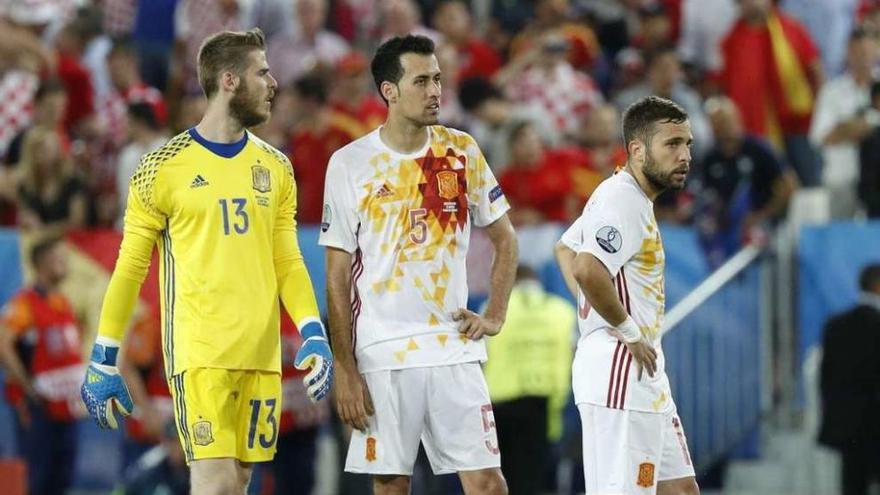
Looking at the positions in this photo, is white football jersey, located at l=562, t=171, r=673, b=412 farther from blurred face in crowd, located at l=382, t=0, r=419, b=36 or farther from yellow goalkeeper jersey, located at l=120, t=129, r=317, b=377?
blurred face in crowd, located at l=382, t=0, r=419, b=36

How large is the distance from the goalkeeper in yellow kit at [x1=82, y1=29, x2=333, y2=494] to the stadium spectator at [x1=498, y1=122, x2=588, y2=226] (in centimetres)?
657

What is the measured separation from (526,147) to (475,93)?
1164 mm

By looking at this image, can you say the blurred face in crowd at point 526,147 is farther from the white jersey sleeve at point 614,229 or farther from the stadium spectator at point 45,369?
the white jersey sleeve at point 614,229

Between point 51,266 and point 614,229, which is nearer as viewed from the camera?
point 614,229

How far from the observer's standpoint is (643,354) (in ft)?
27.3

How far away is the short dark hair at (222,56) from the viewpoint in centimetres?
842

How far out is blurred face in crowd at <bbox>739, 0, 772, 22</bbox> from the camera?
17234 mm

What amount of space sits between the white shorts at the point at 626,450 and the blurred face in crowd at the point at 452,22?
378 inches

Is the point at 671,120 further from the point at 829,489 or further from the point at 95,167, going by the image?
the point at 95,167

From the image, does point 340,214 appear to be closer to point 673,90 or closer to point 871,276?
point 871,276

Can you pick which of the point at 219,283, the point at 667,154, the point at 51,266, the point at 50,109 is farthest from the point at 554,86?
the point at 219,283

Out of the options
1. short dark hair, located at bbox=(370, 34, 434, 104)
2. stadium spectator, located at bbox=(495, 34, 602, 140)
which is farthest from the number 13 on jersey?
stadium spectator, located at bbox=(495, 34, 602, 140)

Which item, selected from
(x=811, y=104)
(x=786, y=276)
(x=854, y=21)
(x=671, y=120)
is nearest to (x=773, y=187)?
(x=786, y=276)

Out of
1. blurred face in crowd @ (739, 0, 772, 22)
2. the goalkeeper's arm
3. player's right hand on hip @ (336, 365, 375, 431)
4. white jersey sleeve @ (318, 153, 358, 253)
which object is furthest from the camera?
blurred face in crowd @ (739, 0, 772, 22)
